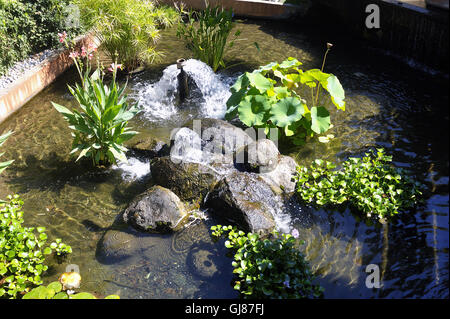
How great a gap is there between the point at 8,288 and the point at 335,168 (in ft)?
13.0

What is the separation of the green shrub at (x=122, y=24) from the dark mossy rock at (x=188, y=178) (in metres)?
3.13

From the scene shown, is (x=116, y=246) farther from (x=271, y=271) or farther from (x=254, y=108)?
(x=254, y=108)

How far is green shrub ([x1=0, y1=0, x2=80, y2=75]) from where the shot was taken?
22.5 feet

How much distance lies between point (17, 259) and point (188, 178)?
6.58 ft

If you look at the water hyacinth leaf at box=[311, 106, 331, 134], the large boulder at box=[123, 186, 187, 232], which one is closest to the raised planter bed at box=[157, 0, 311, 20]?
the water hyacinth leaf at box=[311, 106, 331, 134]

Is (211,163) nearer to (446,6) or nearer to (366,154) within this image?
(366,154)

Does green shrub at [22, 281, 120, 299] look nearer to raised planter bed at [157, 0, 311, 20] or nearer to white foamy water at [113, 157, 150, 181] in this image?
white foamy water at [113, 157, 150, 181]

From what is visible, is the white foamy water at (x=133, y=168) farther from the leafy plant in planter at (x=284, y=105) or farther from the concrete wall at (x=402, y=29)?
the concrete wall at (x=402, y=29)

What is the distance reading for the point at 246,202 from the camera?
443cm

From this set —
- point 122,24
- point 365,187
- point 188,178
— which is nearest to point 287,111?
point 365,187

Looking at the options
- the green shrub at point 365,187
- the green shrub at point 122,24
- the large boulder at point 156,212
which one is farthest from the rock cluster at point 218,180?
the green shrub at point 122,24

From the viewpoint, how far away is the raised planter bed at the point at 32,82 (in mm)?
6359

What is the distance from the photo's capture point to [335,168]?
515 centimetres
